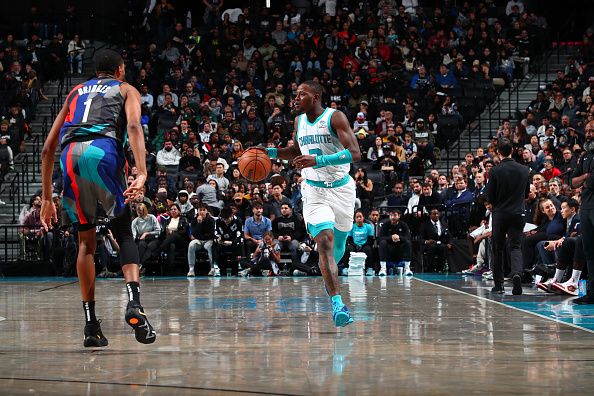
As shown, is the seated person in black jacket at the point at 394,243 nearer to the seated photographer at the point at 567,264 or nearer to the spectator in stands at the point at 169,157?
the seated photographer at the point at 567,264

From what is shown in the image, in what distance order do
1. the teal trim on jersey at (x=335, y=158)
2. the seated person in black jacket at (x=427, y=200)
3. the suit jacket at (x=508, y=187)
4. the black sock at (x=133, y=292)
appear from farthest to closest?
1. the seated person in black jacket at (x=427, y=200)
2. the suit jacket at (x=508, y=187)
3. the teal trim on jersey at (x=335, y=158)
4. the black sock at (x=133, y=292)

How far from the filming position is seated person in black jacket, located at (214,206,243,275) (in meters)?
16.9

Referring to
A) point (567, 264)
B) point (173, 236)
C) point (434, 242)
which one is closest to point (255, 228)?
point (173, 236)

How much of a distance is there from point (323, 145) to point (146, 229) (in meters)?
9.79

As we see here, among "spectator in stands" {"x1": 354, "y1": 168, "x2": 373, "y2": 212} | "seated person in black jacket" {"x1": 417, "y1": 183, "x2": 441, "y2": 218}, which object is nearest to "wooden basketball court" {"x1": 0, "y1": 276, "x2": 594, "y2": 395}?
"seated person in black jacket" {"x1": 417, "y1": 183, "x2": 441, "y2": 218}

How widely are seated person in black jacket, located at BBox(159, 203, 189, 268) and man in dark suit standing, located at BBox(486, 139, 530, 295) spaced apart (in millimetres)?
7368

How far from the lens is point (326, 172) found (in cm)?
776

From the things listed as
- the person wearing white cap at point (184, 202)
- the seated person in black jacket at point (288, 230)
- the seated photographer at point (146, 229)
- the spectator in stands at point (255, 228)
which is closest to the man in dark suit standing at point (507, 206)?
the seated person in black jacket at point (288, 230)

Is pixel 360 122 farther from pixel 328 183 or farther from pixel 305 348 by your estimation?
pixel 305 348

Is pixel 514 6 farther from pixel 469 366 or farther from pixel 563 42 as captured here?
pixel 469 366

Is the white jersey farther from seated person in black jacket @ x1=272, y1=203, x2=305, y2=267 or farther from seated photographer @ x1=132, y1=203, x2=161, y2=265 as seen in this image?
seated photographer @ x1=132, y1=203, x2=161, y2=265

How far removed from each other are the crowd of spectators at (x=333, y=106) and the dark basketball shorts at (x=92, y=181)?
26.1 feet

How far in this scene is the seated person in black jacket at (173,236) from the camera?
17000 mm

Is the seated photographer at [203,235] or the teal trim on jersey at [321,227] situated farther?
the seated photographer at [203,235]
